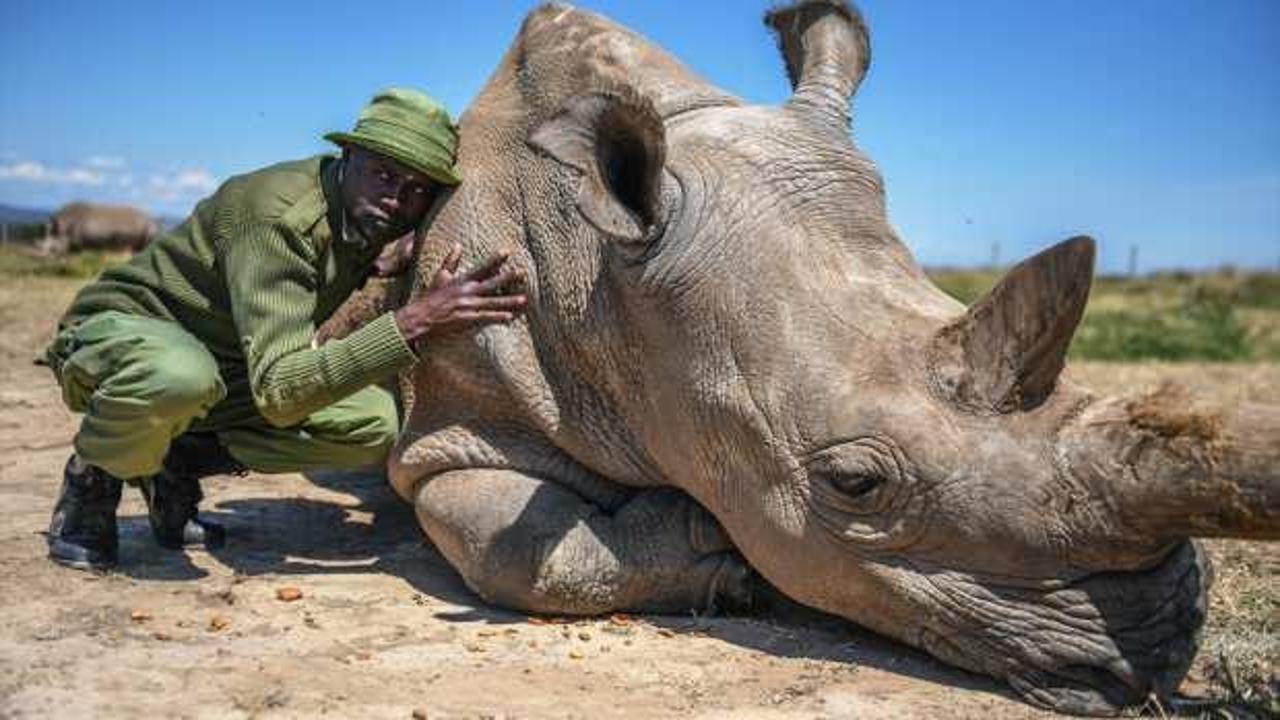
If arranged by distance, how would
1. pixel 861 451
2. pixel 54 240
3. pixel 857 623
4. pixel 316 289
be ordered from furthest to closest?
pixel 54 240
pixel 316 289
pixel 857 623
pixel 861 451

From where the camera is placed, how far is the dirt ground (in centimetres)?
338

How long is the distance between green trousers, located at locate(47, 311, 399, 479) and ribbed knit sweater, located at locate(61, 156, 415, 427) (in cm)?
13

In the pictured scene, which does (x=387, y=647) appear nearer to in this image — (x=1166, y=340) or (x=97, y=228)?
(x=1166, y=340)

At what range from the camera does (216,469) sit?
17.2 ft

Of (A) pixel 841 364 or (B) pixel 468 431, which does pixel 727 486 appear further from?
(B) pixel 468 431

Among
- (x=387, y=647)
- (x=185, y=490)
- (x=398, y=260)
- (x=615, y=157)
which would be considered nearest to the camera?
(x=387, y=647)

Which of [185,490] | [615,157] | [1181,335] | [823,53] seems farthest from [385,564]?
[1181,335]

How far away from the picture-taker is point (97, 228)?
34.7 metres

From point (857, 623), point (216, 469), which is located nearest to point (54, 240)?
point (216, 469)

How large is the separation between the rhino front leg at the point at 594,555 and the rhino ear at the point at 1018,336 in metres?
1.05

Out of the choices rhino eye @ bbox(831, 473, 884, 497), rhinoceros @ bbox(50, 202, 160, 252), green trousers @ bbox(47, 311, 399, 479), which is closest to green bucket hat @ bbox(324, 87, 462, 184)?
green trousers @ bbox(47, 311, 399, 479)

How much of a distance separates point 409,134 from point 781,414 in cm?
169

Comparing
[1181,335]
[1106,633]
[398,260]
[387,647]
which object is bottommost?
[387,647]

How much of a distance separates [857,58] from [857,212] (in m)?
0.96
